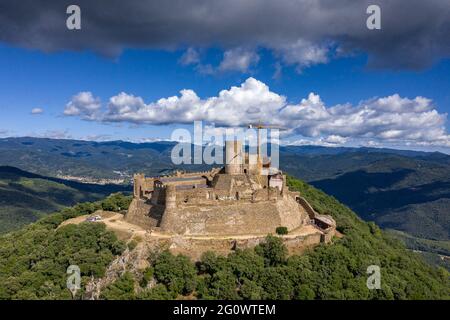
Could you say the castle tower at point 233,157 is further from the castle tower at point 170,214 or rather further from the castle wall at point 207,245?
the castle wall at point 207,245

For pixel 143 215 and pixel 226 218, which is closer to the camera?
pixel 226 218

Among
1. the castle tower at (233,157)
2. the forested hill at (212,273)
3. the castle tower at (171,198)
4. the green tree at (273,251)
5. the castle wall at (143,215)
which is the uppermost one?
the castle tower at (233,157)

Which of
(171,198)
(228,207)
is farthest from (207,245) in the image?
(171,198)

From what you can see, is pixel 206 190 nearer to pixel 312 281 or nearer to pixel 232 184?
pixel 232 184

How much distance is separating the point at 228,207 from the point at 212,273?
11555 mm

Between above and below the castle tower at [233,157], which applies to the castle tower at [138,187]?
below

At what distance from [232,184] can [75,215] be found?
37.1m

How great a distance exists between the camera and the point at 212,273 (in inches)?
2158

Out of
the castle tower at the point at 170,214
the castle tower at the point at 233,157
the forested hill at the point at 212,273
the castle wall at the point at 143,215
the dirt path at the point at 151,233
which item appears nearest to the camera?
the forested hill at the point at 212,273

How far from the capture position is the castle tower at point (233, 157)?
71.4m

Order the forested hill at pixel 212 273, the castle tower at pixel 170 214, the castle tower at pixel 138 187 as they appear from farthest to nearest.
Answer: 1. the castle tower at pixel 138 187
2. the castle tower at pixel 170 214
3. the forested hill at pixel 212 273

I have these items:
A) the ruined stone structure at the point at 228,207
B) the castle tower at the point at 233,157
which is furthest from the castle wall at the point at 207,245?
the castle tower at the point at 233,157

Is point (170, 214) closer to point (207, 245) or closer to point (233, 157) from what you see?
point (207, 245)
